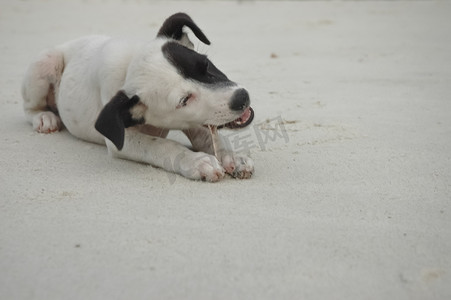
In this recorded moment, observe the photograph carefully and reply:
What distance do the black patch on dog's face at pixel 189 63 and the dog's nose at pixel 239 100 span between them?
0.41 feet

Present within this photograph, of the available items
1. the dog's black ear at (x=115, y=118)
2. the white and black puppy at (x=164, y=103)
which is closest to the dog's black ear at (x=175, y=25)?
the white and black puppy at (x=164, y=103)

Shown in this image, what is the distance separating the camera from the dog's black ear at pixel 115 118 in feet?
8.50

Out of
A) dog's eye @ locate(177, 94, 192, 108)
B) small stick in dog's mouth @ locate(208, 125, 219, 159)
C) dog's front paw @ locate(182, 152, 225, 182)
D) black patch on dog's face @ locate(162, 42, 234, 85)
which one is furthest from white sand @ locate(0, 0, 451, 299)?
black patch on dog's face @ locate(162, 42, 234, 85)

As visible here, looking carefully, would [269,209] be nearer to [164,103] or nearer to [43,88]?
[164,103]

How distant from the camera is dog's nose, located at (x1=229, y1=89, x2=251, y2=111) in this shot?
271cm

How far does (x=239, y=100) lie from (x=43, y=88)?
2.09 metres

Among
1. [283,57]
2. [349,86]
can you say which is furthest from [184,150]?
[283,57]

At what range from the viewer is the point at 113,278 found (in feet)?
5.76

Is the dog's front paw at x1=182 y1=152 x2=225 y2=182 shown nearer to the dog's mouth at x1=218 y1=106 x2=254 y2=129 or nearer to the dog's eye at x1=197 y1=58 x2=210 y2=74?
the dog's mouth at x1=218 y1=106 x2=254 y2=129

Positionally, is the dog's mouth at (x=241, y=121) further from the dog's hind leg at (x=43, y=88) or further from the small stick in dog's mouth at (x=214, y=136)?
the dog's hind leg at (x=43, y=88)

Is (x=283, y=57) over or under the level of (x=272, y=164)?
under

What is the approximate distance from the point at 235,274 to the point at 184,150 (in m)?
1.27

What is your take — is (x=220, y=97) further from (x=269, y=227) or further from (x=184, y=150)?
(x=269, y=227)

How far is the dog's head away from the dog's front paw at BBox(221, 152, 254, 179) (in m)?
0.23
